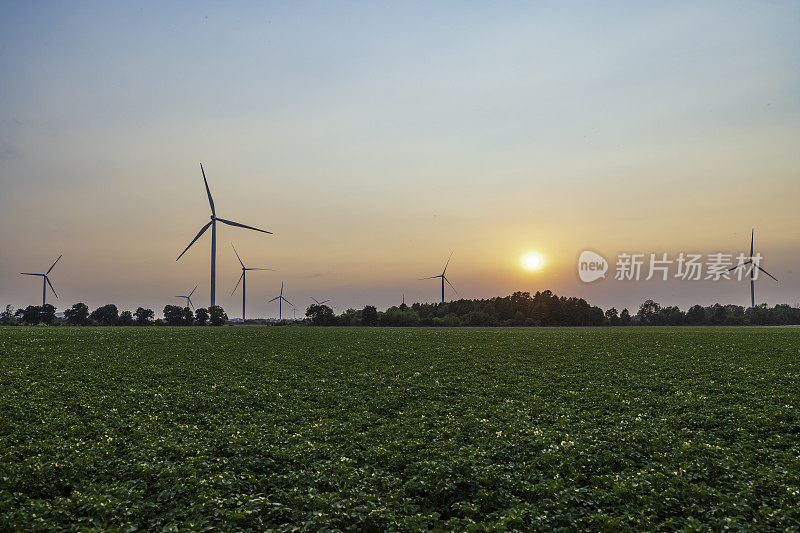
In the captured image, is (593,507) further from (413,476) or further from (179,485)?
(179,485)

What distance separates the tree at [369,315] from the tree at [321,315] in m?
10.3

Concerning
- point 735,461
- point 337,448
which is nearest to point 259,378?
point 337,448

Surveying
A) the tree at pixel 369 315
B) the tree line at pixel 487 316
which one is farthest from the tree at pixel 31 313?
the tree at pixel 369 315

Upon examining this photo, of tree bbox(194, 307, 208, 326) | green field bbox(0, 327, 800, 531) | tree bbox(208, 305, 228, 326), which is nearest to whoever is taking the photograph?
green field bbox(0, 327, 800, 531)

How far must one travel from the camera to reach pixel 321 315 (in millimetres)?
165750

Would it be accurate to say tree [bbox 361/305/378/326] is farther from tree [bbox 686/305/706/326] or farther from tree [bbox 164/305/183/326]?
tree [bbox 686/305/706/326]

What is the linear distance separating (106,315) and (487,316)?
134m

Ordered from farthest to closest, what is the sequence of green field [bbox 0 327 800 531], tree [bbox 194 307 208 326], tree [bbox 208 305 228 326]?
tree [bbox 194 307 208 326] → tree [bbox 208 305 228 326] → green field [bbox 0 327 800 531]

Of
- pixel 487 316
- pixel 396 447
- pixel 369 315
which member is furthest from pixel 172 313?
pixel 396 447

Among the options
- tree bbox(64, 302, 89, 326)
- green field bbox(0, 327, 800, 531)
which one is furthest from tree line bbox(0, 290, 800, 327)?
green field bbox(0, 327, 800, 531)

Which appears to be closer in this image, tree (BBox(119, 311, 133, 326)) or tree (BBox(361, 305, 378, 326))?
tree (BBox(361, 305, 378, 326))

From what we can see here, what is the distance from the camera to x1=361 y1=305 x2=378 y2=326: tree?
523 ft

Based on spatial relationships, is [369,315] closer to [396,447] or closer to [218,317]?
[218,317]

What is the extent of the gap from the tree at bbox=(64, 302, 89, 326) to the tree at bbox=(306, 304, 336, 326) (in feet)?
243
